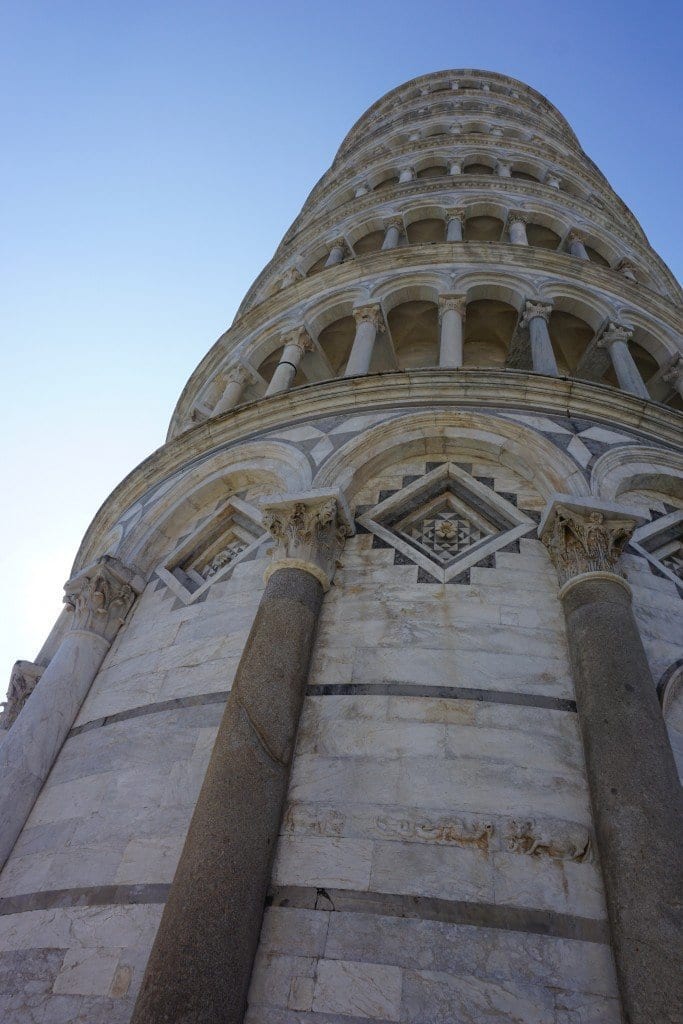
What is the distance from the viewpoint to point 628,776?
13.6ft

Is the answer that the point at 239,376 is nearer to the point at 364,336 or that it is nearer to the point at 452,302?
the point at 364,336

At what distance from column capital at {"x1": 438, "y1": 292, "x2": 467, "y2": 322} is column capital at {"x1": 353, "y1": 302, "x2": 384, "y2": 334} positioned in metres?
0.95

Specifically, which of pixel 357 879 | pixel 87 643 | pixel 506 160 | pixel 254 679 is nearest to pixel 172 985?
pixel 357 879

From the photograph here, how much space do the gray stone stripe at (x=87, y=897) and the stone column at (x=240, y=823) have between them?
20.9 inches

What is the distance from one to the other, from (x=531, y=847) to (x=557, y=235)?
1401 centimetres

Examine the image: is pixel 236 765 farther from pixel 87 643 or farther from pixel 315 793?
pixel 87 643

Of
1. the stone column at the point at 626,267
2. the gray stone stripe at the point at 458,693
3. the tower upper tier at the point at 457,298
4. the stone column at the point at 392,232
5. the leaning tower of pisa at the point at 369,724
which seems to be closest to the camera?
the leaning tower of pisa at the point at 369,724

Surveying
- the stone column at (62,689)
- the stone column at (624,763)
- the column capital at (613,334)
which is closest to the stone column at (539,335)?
the column capital at (613,334)

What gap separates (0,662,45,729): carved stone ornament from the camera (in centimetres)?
795

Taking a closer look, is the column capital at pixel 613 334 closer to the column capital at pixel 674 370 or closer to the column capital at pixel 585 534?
the column capital at pixel 674 370

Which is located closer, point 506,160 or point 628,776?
point 628,776

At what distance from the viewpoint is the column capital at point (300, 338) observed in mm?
11336

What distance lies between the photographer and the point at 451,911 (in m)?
3.85

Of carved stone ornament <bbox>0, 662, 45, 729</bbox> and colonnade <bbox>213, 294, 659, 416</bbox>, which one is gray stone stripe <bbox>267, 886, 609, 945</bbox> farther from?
colonnade <bbox>213, 294, 659, 416</bbox>
